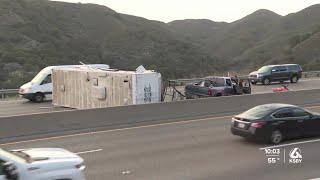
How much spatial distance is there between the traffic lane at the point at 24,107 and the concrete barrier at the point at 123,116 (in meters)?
8.08

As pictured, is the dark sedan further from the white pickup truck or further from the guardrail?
the guardrail

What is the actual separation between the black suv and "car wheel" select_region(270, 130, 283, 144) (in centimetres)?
2989

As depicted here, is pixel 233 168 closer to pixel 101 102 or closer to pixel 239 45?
pixel 101 102

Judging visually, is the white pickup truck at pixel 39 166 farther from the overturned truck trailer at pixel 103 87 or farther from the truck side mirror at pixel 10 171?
the overturned truck trailer at pixel 103 87

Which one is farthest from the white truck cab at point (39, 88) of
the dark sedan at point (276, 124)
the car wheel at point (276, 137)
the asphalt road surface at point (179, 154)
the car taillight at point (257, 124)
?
the car wheel at point (276, 137)

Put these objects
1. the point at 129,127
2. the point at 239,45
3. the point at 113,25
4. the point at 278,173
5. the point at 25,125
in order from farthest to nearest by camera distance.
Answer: the point at 239,45, the point at 113,25, the point at 129,127, the point at 25,125, the point at 278,173

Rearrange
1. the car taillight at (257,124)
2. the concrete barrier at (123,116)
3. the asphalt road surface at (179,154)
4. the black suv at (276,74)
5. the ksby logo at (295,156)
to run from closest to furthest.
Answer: the asphalt road surface at (179,154) → the ksby logo at (295,156) → the car taillight at (257,124) → the concrete barrier at (123,116) → the black suv at (276,74)

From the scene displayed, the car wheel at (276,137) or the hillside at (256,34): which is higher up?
the hillside at (256,34)

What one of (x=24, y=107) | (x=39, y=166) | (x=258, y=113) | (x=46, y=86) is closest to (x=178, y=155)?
(x=258, y=113)

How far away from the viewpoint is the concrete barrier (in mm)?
20406

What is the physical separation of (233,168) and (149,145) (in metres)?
4.18

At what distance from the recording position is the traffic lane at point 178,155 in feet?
46.3

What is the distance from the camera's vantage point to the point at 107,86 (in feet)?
94.9

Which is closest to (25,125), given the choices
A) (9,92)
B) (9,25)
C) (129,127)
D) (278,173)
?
(129,127)
